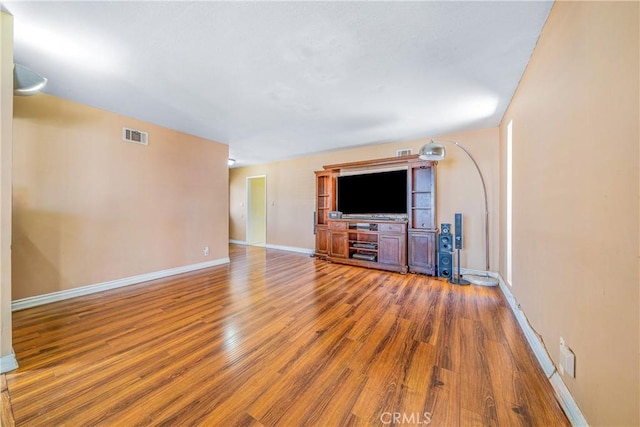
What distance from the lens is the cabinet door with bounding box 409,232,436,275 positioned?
148 inches

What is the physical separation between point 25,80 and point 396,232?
4.52 meters

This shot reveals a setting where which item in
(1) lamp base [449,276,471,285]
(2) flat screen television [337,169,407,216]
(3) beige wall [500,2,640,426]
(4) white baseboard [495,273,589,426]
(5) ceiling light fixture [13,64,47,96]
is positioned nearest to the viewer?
(3) beige wall [500,2,640,426]

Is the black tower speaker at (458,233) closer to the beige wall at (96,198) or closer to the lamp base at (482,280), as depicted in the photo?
the lamp base at (482,280)

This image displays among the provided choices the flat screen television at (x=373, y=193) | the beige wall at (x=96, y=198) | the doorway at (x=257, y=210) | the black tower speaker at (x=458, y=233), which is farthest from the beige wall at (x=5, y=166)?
the doorway at (x=257, y=210)

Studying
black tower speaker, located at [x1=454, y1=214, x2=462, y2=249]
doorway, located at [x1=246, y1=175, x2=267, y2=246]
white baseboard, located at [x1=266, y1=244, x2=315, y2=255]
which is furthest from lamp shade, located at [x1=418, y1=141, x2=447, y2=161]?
doorway, located at [x1=246, y1=175, x2=267, y2=246]

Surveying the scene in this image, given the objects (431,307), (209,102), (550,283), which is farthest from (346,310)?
(209,102)

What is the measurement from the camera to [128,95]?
2.68m

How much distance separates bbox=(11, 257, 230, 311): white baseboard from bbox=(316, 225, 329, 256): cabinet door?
7.55 feet

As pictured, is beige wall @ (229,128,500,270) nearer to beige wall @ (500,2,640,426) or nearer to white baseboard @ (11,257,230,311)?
beige wall @ (500,2,640,426)

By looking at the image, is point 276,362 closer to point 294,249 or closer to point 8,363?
point 8,363

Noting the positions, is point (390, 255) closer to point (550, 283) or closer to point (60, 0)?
point (550, 283)

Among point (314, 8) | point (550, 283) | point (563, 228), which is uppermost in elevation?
point (314, 8)

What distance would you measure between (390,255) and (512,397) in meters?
2.75

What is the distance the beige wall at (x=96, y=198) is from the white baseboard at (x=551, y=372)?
15.0 feet
